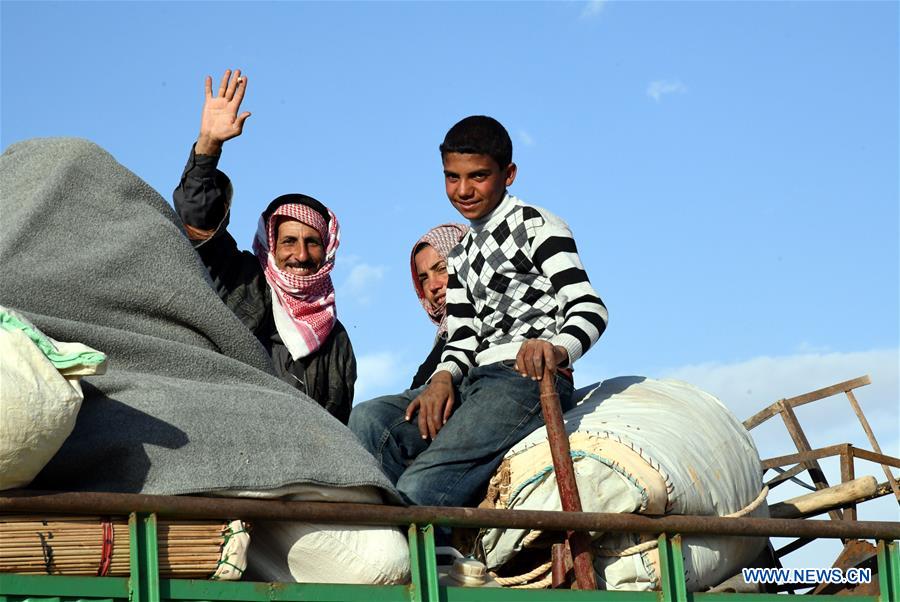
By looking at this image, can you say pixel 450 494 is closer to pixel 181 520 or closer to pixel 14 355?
pixel 181 520

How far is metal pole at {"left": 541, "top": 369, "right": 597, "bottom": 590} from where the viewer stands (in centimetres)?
399

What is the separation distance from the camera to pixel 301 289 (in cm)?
589

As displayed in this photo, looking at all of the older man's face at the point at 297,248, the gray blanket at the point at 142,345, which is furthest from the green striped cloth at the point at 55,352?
the older man's face at the point at 297,248

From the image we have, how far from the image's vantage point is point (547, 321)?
476 centimetres

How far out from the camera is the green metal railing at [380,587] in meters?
3.05

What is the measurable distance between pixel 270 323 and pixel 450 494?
174 centimetres

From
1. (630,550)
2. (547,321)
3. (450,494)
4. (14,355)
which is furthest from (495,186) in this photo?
(14,355)

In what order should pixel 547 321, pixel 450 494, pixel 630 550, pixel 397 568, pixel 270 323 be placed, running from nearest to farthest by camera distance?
pixel 397 568
pixel 630 550
pixel 450 494
pixel 547 321
pixel 270 323

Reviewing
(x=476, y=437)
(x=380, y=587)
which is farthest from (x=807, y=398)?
(x=380, y=587)

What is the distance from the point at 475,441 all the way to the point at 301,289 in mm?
1640

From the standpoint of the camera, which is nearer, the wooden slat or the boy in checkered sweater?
the boy in checkered sweater

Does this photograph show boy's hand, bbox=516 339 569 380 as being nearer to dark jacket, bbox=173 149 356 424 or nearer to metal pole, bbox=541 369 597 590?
metal pole, bbox=541 369 597 590

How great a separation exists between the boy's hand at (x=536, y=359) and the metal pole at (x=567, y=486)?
0.44 ft

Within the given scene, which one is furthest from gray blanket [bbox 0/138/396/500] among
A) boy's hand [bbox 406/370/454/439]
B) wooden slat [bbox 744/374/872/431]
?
wooden slat [bbox 744/374/872/431]
